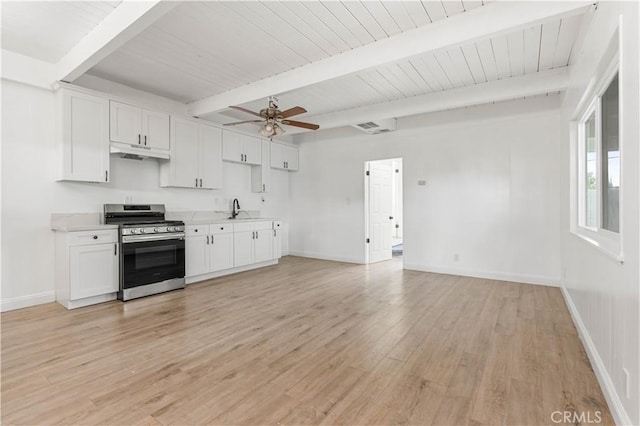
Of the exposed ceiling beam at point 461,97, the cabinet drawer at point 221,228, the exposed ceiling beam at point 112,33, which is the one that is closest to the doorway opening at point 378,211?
the exposed ceiling beam at point 461,97

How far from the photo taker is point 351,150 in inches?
260

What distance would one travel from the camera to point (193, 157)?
5004 mm

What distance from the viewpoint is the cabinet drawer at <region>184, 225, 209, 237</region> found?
465cm

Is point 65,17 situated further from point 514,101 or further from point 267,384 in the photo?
point 514,101

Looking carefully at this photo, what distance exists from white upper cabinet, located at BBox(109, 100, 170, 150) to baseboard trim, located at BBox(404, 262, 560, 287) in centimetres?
465

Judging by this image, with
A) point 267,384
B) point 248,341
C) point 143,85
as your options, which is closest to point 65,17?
point 143,85

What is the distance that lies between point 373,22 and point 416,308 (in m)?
3.03

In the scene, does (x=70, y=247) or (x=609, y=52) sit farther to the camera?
(x=70, y=247)

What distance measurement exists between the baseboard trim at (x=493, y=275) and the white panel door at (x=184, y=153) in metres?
4.10

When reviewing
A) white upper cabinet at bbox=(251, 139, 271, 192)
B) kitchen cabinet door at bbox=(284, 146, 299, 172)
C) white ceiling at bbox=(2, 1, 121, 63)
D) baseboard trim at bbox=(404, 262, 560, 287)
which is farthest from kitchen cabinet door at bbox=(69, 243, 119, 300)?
baseboard trim at bbox=(404, 262, 560, 287)

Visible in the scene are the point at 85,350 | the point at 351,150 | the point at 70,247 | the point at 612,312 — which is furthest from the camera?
the point at 351,150

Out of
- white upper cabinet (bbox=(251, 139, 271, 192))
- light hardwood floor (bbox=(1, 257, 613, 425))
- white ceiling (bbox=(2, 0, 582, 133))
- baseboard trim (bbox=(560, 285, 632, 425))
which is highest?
white ceiling (bbox=(2, 0, 582, 133))

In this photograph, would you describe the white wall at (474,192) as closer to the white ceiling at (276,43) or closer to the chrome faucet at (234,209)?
the white ceiling at (276,43)

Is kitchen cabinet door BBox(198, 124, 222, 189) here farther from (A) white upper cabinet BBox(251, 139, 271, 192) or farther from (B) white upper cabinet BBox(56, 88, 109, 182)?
(B) white upper cabinet BBox(56, 88, 109, 182)
